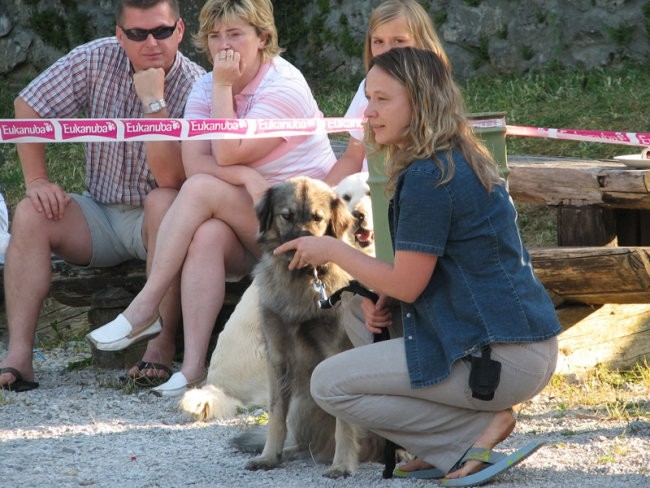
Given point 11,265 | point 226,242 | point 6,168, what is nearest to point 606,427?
point 226,242

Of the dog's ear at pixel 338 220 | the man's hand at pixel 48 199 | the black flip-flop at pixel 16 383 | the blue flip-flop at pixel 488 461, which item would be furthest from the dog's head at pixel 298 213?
the black flip-flop at pixel 16 383

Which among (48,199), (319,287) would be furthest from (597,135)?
(48,199)

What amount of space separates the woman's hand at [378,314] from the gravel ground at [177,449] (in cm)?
51

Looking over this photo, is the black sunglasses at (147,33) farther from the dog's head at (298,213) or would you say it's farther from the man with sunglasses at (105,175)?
the dog's head at (298,213)

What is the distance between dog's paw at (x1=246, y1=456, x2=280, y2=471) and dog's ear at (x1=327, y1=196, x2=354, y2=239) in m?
0.86

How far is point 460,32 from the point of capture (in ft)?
30.9

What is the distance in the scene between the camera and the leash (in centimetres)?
344

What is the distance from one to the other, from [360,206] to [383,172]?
829mm

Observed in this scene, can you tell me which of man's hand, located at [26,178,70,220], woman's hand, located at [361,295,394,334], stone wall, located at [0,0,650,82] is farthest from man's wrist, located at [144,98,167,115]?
stone wall, located at [0,0,650,82]

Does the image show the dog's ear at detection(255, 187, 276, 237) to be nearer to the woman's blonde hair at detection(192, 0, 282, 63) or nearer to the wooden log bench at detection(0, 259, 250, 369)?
the woman's blonde hair at detection(192, 0, 282, 63)

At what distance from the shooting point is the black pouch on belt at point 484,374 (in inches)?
123

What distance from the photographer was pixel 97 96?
5488 mm

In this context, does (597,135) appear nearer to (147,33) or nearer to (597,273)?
(597,273)

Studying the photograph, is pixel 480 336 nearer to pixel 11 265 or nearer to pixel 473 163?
pixel 473 163
